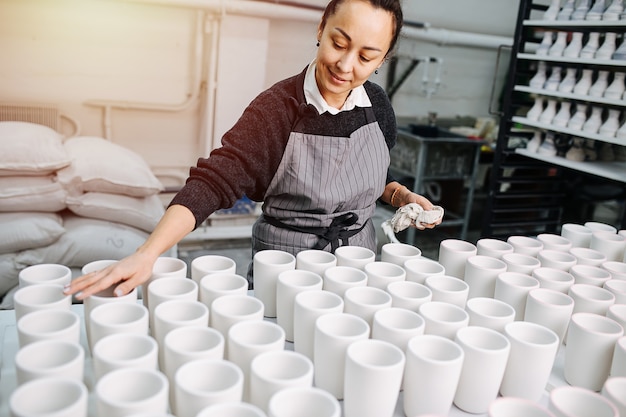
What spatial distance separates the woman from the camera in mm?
1354

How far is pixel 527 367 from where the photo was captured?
3.14 feet

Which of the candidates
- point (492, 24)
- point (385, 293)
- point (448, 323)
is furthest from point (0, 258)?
point (492, 24)

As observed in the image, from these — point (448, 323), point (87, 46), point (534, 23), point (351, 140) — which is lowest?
point (448, 323)

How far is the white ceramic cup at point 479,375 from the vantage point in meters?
0.90

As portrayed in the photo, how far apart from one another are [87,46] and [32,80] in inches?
15.2

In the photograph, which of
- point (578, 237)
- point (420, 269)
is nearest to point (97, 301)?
point (420, 269)

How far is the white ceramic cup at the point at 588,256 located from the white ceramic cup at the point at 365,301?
2.14 feet

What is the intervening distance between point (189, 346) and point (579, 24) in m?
2.80

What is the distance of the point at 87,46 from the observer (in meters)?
3.38

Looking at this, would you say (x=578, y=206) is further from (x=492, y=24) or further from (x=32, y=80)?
(x=32, y=80)

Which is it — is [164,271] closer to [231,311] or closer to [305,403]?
[231,311]

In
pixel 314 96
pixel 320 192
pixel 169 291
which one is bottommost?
pixel 169 291

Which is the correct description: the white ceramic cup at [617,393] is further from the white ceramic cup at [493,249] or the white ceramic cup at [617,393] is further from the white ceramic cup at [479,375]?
the white ceramic cup at [493,249]

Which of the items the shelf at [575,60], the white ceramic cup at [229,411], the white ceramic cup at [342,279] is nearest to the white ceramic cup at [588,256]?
the white ceramic cup at [342,279]
